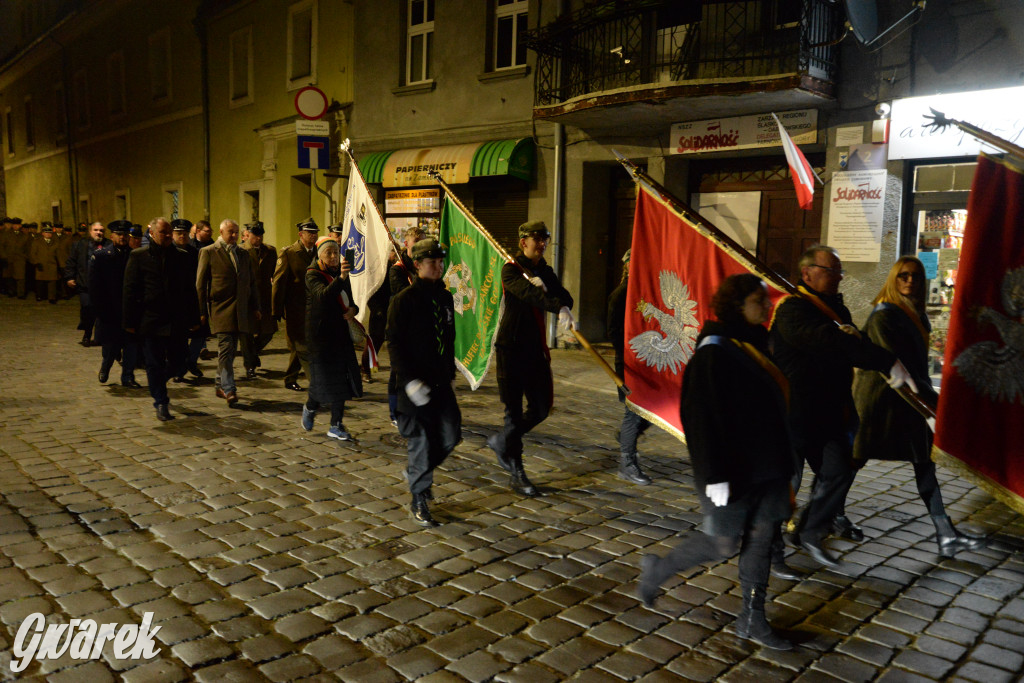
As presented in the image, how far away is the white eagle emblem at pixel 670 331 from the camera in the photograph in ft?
17.1

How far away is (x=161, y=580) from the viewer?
4.09m

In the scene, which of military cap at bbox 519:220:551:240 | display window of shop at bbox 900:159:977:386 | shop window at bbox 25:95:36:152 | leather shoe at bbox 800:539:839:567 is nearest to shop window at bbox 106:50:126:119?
shop window at bbox 25:95:36:152

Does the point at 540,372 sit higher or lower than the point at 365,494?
higher

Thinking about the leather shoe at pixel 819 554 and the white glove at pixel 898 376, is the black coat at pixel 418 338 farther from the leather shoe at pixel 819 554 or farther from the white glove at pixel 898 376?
the white glove at pixel 898 376

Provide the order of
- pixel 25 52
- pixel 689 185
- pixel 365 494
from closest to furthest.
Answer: pixel 365 494
pixel 689 185
pixel 25 52

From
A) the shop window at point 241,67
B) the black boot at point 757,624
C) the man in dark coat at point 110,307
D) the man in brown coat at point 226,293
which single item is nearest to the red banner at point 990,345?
the black boot at point 757,624

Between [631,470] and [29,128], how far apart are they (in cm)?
3999

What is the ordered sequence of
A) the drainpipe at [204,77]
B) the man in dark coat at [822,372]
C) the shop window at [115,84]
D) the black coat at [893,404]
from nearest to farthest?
the man in dark coat at [822,372] < the black coat at [893,404] < the drainpipe at [204,77] < the shop window at [115,84]

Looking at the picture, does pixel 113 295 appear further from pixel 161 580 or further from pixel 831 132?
pixel 831 132

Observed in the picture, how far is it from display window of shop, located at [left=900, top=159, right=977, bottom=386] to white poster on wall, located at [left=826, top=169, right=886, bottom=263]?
0.41 m

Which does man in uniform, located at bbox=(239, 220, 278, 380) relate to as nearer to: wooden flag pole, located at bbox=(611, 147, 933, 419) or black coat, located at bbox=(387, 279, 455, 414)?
black coat, located at bbox=(387, 279, 455, 414)

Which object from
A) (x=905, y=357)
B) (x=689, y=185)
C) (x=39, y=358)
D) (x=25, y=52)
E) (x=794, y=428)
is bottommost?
(x=39, y=358)

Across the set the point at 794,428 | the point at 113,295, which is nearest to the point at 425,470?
the point at 794,428

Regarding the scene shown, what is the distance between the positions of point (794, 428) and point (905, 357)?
32.5 inches
